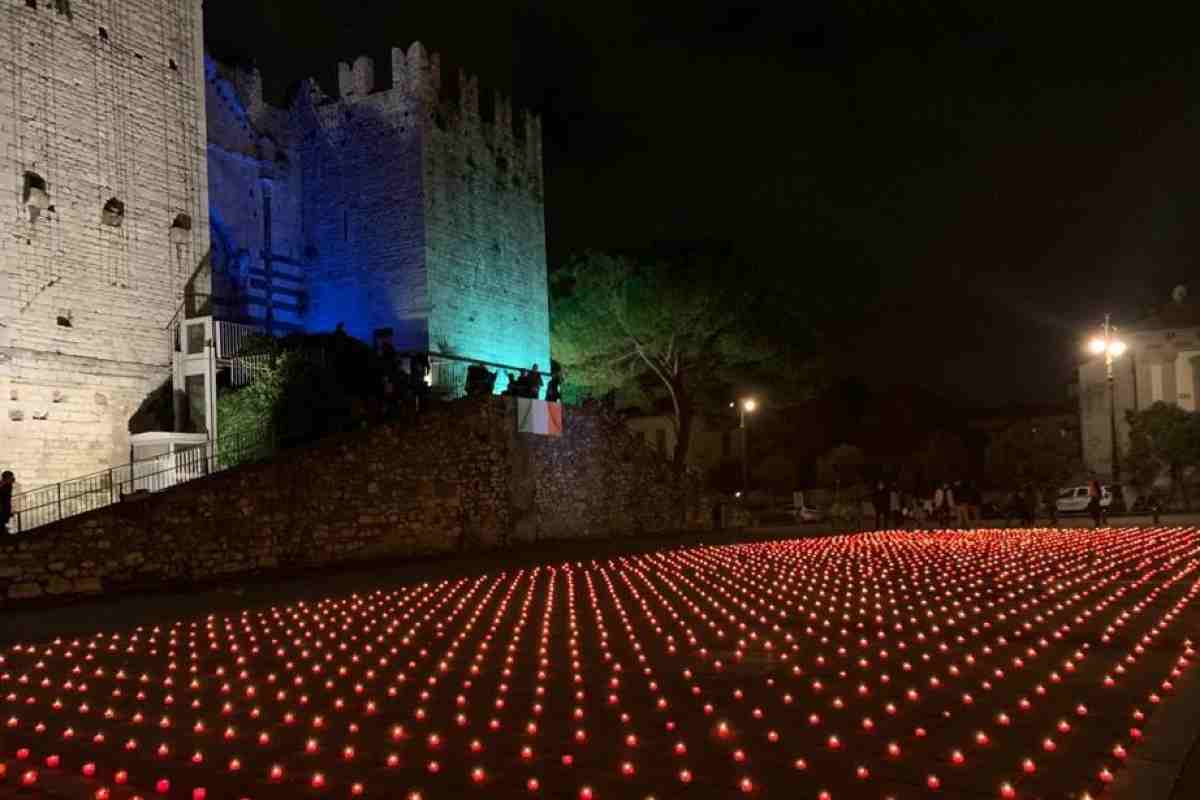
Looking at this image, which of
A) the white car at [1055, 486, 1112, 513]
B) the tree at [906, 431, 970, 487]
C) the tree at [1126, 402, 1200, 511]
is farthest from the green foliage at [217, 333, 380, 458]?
the tree at [906, 431, 970, 487]

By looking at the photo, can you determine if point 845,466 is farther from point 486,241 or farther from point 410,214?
point 410,214

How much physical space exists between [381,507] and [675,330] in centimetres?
1496

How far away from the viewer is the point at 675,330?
30.8 m

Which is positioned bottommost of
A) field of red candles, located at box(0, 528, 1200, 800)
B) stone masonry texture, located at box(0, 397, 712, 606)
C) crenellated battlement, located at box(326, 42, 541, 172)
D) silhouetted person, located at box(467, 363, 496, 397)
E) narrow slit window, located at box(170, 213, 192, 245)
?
field of red candles, located at box(0, 528, 1200, 800)

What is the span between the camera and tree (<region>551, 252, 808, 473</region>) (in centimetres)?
3052

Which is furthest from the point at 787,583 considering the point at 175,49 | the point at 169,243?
the point at 175,49

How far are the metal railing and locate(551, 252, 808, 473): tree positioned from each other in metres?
13.1

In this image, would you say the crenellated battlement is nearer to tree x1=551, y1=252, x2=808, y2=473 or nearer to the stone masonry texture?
tree x1=551, y1=252, x2=808, y2=473

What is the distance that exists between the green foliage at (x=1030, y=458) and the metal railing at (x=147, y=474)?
35010 millimetres

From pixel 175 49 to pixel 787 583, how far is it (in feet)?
58.4

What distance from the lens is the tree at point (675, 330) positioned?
30516mm

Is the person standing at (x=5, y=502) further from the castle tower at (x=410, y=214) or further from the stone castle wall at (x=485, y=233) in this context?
the stone castle wall at (x=485, y=233)

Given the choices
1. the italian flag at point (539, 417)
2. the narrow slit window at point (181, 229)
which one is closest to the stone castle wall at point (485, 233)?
the italian flag at point (539, 417)

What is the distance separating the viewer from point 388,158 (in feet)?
95.2
